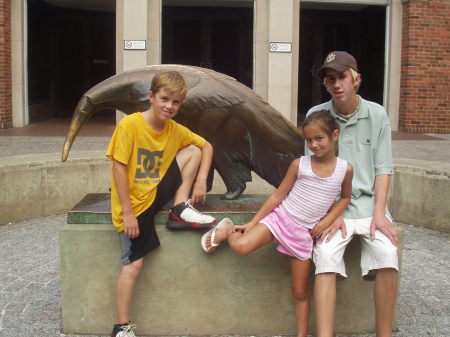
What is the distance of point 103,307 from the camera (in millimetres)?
3541

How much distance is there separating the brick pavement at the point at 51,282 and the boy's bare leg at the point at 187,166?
1.11 m

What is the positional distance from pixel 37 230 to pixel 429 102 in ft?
33.4

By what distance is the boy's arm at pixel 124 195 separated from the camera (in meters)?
3.18

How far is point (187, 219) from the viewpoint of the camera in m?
3.41

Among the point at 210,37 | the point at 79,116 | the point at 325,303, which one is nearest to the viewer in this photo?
the point at 325,303

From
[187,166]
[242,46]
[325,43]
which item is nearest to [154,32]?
[242,46]

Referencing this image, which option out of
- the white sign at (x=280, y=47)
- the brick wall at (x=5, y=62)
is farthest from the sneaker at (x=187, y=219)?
the brick wall at (x=5, y=62)

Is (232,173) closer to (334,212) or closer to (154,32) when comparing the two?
(334,212)

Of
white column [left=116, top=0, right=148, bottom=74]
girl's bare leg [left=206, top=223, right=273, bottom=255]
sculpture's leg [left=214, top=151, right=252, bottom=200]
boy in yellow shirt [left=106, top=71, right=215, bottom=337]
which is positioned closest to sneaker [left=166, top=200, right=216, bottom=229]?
boy in yellow shirt [left=106, top=71, right=215, bottom=337]

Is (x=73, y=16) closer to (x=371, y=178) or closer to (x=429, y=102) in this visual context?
(x=429, y=102)

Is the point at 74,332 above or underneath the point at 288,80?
underneath

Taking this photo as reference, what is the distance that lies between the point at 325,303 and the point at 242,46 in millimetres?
14765

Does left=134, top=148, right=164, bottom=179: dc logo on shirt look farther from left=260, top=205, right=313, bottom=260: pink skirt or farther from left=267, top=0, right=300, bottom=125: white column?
left=267, top=0, right=300, bottom=125: white column

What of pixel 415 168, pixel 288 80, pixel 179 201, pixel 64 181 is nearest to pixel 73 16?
pixel 288 80
